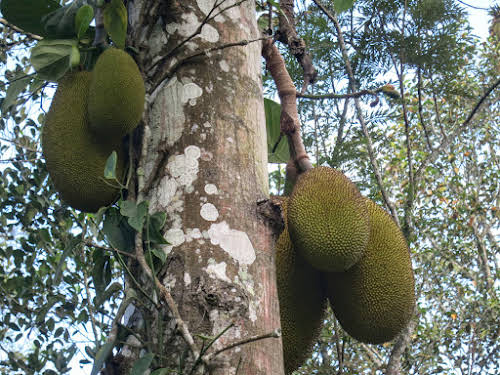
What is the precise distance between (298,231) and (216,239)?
15.5 inches

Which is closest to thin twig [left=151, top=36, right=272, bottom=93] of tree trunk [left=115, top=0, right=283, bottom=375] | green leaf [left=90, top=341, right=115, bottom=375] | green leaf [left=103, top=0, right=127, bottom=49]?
tree trunk [left=115, top=0, right=283, bottom=375]

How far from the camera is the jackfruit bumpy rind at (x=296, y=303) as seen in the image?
1.26 m

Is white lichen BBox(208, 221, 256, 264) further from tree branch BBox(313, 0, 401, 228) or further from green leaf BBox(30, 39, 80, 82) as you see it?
tree branch BBox(313, 0, 401, 228)

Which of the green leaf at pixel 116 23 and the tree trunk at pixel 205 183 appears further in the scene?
the green leaf at pixel 116 23

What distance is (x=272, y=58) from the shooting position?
149cm

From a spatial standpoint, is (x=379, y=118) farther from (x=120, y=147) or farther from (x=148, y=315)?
(x=148, y=315)

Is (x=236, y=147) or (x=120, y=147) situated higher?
(x=120, y=147)

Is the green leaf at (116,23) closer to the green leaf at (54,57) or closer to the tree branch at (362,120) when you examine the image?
the green leaf at (54,57)

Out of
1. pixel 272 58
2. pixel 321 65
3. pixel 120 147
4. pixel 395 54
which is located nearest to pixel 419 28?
pixel 395 54

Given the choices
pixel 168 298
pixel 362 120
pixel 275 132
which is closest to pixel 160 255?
pixel 168 298

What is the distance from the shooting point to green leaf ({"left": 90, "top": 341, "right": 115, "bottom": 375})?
0.74m

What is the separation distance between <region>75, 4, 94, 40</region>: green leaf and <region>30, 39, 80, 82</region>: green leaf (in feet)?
0.12

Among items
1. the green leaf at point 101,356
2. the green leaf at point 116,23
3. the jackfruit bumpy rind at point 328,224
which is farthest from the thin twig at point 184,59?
the green leaf at point 101,356

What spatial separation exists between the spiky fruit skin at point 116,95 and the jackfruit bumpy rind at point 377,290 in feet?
1.94
